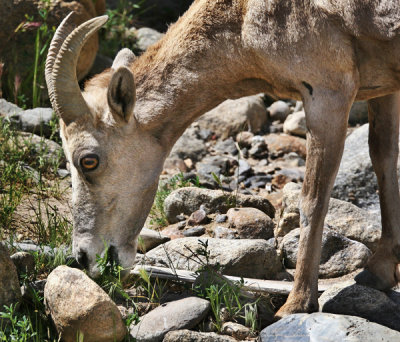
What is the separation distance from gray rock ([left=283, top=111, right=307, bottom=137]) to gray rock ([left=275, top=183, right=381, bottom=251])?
367 centimetres

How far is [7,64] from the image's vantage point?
9938 mm

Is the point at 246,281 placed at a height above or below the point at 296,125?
below

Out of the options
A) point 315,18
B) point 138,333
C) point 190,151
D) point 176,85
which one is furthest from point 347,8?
point 190,151

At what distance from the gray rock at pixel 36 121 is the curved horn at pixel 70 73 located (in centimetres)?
345

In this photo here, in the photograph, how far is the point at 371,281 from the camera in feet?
18.6

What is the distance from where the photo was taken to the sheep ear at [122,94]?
5.18 m

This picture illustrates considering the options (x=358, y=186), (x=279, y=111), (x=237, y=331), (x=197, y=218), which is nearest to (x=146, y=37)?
(x=279, y=111)

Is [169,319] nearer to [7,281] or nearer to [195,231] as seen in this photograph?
[7,281]

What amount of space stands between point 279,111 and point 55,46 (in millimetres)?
6388

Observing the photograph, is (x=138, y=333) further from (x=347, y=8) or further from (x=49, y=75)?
(x=347, y=8)

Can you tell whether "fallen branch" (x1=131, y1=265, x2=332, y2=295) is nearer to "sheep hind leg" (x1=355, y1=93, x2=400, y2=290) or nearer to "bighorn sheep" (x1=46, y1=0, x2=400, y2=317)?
"bighorn sheep" (x1=46, y1=0, x2=400, y2=317)

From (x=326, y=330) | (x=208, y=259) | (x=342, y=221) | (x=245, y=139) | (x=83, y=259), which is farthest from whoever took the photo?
(x=245, y=139)

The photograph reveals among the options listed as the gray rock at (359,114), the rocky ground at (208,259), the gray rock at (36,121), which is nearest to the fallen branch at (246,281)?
the rocky ground at (208,259)

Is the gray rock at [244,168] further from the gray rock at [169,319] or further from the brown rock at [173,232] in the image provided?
the gray rock at [169,319]
